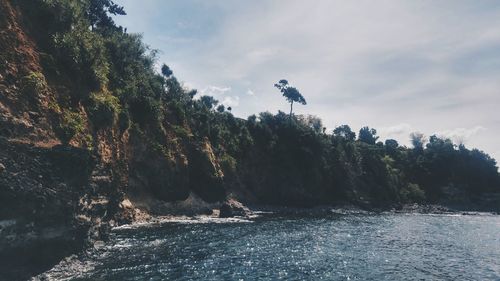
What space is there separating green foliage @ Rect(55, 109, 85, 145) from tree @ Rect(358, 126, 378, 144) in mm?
167225

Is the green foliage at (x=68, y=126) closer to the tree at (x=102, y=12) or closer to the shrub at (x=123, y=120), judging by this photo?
the shrub at (x=123, y=120)

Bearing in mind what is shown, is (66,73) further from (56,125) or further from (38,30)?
(56,125)

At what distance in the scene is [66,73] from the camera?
4691cm

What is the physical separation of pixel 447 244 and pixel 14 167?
194ft

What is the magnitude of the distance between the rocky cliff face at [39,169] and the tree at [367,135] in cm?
15805

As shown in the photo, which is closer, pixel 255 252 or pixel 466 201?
pixel 255 252

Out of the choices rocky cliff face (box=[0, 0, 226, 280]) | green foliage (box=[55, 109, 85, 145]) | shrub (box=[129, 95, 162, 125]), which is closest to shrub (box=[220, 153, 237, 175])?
shrub (box=[129, 95, 162, 125])

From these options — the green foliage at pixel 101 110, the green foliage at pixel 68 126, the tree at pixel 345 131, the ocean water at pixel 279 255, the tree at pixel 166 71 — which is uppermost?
the tree at pixel 166 71

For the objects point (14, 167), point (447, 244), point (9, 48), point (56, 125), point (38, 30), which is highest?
point (38, 30)

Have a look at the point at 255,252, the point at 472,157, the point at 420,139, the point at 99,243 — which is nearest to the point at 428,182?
the point at 472,157

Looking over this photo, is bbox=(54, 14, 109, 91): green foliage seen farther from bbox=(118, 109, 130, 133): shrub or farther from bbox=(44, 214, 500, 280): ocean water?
bbox=(44, 214, 500, 280): ocean water

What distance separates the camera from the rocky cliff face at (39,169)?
28.6 meters

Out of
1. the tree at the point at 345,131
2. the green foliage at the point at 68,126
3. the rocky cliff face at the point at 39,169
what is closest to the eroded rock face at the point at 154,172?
the rocky cliff face at the point at 39,169

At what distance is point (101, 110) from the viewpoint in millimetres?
49812
